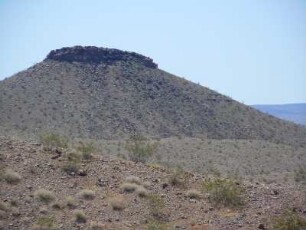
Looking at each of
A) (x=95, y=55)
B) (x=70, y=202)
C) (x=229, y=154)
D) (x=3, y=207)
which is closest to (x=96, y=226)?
(x=70, y=202)

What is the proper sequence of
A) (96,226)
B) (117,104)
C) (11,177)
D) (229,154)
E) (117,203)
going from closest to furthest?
(96,226), (117,203), (11,177), (229,154), (117,104)

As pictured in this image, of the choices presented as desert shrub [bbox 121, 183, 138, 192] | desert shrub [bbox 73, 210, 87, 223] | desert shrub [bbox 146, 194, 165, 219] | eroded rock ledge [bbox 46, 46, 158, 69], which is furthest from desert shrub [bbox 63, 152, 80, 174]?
eroded rock ledge [bbox 46, 46, 158, 69]

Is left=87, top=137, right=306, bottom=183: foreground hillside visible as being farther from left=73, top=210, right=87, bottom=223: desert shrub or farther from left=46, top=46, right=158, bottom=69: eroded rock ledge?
left=46, top=46, right=158, bottom=69: eroded rock ledge

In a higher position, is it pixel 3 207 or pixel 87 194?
pixel 87 194

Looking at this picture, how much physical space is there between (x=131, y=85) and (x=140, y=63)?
8.66 metres

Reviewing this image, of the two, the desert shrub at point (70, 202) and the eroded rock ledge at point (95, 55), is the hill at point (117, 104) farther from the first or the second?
the desert shrub at point (70, 202)

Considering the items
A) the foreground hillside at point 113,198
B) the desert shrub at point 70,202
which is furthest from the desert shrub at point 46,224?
the desert shrub at point 70,202

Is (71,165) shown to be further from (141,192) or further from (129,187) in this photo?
(141,192)

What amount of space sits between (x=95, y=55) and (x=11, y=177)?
63.4 meters

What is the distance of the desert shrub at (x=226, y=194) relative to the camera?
17.8 m

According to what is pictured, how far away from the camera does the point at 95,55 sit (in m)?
80.2

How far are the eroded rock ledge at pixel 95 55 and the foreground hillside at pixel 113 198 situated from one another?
58125 millimetres

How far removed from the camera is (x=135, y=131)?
201ft

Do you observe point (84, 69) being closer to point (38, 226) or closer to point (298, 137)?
point (298, 137)
